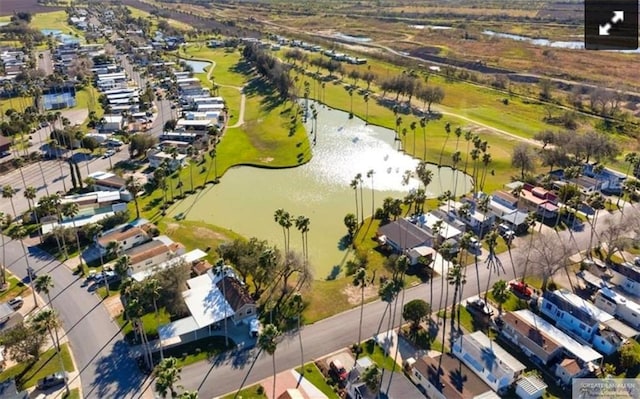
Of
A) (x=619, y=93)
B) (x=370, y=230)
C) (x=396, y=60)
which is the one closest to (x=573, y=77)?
(x=619, y=93)

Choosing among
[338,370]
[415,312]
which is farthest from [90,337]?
[415,312]

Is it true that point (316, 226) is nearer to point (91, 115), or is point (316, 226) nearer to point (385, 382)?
point (385, 382)

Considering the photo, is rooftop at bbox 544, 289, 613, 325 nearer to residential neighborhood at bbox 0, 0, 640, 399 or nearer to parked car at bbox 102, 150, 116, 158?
residential neighborhood at bbox 0, 0, 640, 399

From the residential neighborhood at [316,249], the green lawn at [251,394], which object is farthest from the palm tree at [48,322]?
the green lawn at [251,394]

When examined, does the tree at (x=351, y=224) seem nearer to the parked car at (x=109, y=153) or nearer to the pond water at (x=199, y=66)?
the parked car at (x=109, y=153)

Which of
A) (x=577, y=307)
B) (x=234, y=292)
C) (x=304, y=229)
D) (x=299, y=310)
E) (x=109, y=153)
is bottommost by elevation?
(x=577, y=307)

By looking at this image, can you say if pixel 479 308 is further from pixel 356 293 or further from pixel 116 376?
pixel 116 376
